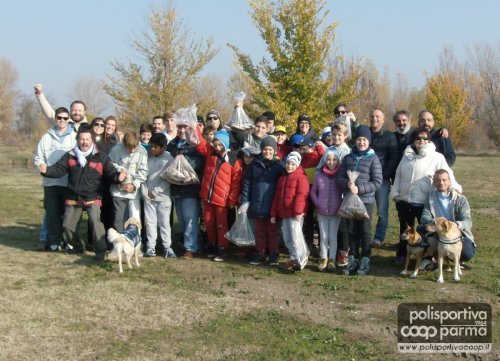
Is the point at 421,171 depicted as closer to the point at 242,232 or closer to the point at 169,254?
the point at 242,232

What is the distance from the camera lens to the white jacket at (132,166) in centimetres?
764

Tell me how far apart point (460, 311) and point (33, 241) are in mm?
6517

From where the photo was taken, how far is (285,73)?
17.4 meters

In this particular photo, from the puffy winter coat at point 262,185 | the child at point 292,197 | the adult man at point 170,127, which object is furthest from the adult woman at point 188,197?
the child at point 292,197

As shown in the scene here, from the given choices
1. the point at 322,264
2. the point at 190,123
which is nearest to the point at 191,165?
the point at 190,123

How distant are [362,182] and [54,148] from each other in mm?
4246

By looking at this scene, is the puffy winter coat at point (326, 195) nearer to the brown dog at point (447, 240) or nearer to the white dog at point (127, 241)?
the brown dog at point (447, 240)

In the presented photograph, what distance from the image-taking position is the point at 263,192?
7.30m

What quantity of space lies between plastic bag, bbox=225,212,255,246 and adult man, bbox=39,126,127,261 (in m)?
1.65

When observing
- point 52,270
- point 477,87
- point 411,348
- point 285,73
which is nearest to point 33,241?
point 52,270

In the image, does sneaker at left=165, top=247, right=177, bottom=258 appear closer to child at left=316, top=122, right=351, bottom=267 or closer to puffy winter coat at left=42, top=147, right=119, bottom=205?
puffy winter coat at left=42, top=147, right=119, bottom=205

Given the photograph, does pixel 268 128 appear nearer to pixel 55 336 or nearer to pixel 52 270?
pixel 52 270

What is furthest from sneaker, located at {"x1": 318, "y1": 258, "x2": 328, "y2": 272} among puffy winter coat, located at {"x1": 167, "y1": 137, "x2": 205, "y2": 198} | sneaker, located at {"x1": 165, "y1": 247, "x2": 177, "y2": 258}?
sneaker, located at {"x1": 165, "y1": 247, "x2": 177, "y2": 258}

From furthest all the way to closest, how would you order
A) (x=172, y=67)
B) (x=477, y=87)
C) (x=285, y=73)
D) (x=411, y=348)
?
(x=477, y=87), (x=172, y=67), (x=285, y=73), (x=411, y=348)
